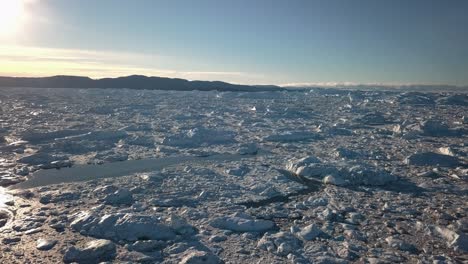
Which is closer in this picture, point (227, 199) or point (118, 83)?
point (227, 199)

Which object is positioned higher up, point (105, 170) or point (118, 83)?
point (118, 83)

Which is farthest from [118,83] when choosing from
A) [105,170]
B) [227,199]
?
[227,199]

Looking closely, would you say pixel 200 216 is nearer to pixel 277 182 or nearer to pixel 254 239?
pixel 254 239

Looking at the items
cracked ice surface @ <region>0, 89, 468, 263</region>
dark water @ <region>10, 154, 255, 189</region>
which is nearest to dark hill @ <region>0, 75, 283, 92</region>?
cracked ice surface @ <region>0, 89, 468, 263</region>

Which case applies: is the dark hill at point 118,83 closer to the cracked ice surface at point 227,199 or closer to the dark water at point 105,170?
the cracked ice surface at point 227,199

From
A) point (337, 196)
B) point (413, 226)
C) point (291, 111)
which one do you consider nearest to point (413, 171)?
point (337, 196)

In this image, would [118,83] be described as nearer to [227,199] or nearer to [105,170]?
[105,170]

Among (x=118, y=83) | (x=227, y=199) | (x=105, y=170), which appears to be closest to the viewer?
(x=227, y=199)

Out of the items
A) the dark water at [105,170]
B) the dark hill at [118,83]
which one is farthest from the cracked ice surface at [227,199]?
the dark hill at [118,83]

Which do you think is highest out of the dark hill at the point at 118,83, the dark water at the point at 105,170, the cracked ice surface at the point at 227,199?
the dark hill at the point at 118,83

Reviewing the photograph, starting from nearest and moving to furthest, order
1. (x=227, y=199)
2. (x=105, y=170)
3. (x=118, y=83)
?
(x=227, y=199)
(x=105, y=170)
(x=118, y=83)

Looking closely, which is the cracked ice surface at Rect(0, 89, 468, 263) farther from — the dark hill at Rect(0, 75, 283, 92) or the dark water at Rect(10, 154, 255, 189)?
the dark hill at Rect(0, 75, 283, 92)
